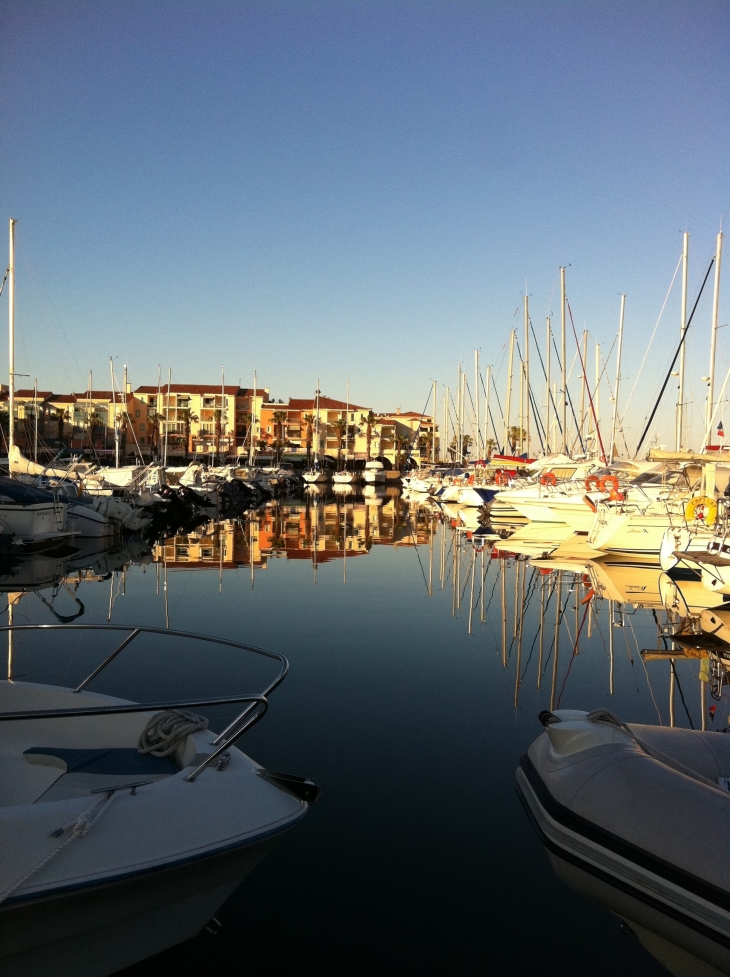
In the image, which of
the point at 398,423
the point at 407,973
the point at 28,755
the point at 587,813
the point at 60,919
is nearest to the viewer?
the point at 60,919

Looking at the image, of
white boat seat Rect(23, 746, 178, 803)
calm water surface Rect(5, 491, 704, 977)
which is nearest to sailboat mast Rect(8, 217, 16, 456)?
calm water surface Rect(5, 491, 704, 977)

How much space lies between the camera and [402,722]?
26.2 ft

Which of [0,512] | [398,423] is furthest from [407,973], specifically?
[398,423]

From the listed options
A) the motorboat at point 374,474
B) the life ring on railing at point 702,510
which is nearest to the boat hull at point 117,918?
the life ring on railing at point 702,510

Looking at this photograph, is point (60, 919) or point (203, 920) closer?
point (60, 919)

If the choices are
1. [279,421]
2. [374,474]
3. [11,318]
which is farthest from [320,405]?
[11,318]

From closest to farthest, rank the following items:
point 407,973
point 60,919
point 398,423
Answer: point 60,919
point 407,973
point 398,423

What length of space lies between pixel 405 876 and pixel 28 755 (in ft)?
7.98

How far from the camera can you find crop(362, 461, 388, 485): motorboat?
84.2 metres

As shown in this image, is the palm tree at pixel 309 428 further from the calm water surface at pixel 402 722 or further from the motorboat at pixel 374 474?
the calm water surface at pixel 402 722

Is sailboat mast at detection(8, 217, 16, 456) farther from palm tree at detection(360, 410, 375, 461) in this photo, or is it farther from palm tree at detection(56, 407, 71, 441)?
palm tree at detection(360, 410, 375, 461)

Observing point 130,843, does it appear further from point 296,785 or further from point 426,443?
point 426,443

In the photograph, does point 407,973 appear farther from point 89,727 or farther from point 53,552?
point 53,552

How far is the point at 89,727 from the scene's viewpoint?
5500 mm
